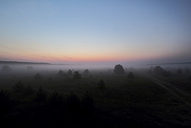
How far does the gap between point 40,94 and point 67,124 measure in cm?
862

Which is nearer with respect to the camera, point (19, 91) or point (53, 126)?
point (53, 126)

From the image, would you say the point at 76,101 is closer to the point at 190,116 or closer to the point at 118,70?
the point at 190,116

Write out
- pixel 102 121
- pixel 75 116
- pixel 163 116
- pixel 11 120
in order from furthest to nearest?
pixel 163 116 → pixel 75 116 → pixel 102 121 → pixel 11 120

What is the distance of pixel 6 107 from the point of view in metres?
8.37

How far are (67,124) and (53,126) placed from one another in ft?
3.54

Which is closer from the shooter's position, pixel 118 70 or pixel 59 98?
pixel 59 98

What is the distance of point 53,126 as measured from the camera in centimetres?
658

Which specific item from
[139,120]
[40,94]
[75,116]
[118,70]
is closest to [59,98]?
[40,94]

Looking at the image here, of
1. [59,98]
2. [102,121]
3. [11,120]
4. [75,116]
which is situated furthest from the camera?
[59,98]

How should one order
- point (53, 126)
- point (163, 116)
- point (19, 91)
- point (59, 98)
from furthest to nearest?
point (19, 91), point (59, 98), point (163, 116), point (53, 126)

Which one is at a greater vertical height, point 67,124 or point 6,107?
point 6,107

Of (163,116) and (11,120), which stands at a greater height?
(11,120)

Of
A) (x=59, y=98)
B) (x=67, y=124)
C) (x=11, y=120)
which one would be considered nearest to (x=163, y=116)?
(x=67, y=124)

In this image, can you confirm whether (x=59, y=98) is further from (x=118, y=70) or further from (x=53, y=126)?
(x=118, y=70)
